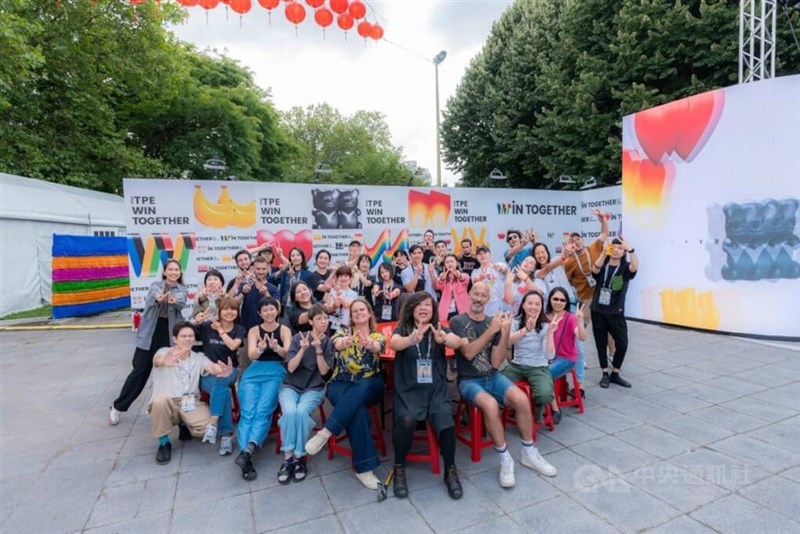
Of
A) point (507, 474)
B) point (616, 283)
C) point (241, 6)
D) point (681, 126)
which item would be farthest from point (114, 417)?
point (681, 126)

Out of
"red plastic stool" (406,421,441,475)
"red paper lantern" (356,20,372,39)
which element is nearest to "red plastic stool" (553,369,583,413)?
"red plastic stool" (406,421,441,475)

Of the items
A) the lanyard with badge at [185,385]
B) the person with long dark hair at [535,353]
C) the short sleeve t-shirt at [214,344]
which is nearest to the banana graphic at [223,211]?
the short sleeve t-shirt at [214,344]

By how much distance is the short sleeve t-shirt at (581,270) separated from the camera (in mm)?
5336

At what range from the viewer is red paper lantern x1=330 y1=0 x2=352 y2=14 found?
23.5ft

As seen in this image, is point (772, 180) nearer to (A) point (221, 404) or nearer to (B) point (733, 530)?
(B) point (733, 530)

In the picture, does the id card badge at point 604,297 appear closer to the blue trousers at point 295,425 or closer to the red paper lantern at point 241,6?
the blue trousers at point 295,425

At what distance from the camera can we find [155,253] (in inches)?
281

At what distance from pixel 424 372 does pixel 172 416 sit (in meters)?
2.06

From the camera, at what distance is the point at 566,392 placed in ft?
14.0

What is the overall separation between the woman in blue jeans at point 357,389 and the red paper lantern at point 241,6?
581cm

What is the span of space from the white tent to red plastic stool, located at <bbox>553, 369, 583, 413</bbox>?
11506 millimetres

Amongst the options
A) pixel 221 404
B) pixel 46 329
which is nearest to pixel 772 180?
pixel 221 404

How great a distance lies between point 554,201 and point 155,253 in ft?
27.4

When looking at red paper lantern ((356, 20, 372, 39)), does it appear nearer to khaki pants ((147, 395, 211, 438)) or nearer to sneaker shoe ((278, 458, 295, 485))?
khaki pants ((147, 395, 211, 438))
